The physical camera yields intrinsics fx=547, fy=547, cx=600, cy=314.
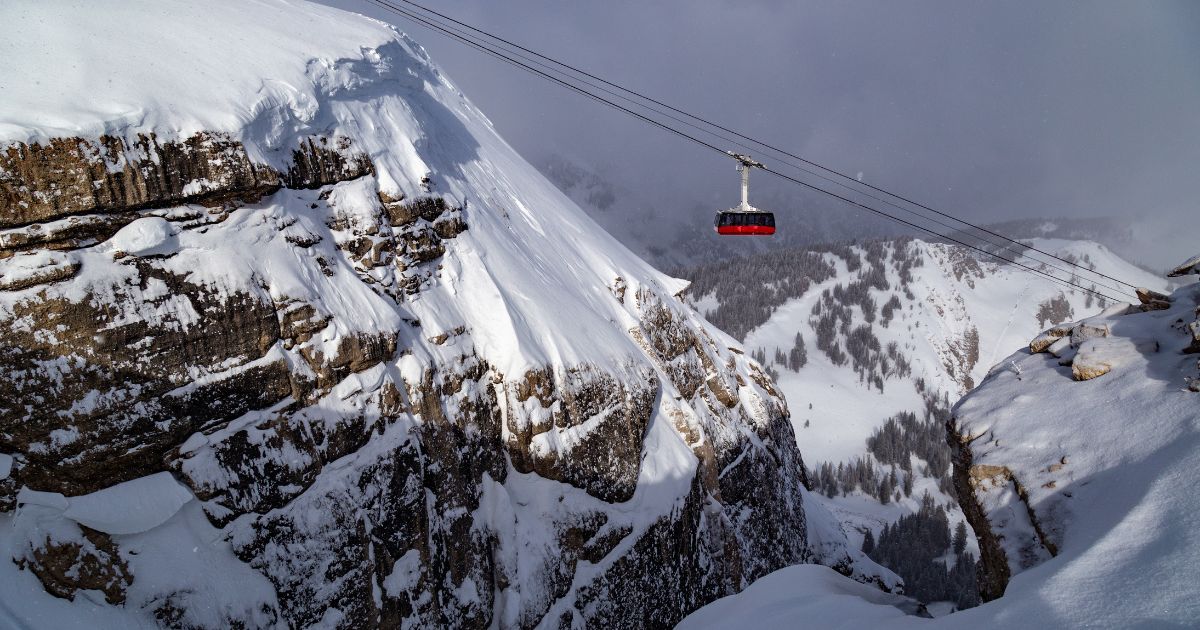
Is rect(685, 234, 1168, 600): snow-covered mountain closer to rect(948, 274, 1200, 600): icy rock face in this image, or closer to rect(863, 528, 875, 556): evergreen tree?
rect(863, 528, 875, 556): evergreen tree

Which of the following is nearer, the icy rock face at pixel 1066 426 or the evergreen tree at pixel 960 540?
the icy rock face at pixel 1066 426

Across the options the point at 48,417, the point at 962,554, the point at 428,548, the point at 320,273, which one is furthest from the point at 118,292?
the point at 962,554

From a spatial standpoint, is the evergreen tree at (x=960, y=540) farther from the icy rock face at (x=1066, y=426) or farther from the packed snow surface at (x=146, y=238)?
the packed snow surface at (x=146, y=238)

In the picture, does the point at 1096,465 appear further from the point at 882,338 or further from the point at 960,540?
the point at 882,338

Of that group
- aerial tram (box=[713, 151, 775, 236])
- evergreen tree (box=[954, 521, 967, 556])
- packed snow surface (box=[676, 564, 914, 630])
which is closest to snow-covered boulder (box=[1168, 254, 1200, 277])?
packed snow surface (box=[676, 564, 914, 630])

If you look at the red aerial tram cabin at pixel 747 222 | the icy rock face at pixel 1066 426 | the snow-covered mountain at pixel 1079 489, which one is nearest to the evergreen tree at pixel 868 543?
the red aerial tram cabin at pixel 747 222

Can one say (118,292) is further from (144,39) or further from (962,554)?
(962,554)
